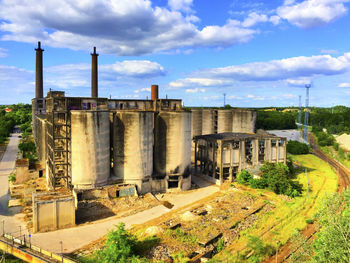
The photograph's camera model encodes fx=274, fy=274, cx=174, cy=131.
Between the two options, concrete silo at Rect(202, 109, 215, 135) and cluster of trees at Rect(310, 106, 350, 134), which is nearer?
concrete silo at Rect(202, 109, 215, 135)

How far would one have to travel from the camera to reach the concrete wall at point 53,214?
32.7m

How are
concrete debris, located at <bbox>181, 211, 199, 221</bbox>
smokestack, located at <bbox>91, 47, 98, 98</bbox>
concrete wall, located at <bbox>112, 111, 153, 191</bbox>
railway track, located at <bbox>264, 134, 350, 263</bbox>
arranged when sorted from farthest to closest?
1. smokestack, located at <bbox>91, 47, 98, 98</bbox>
2. concrete wall, located at <bbox>112, 111, 153, 191</bbox>
3. concrete debris, located at <bbox>181, 211, 199, 221</bbox>
4. railway track, located at <bbox>264, 134, 350, 263</bbox>

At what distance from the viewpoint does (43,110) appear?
90500 mm

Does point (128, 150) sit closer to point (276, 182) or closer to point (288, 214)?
point (288, 214)

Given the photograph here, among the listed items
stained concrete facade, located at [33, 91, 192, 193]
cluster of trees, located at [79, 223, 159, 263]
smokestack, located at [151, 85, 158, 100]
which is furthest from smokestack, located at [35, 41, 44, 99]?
cluster of trees, located at [79, 223, 159, 263]

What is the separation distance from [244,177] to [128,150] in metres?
22.8

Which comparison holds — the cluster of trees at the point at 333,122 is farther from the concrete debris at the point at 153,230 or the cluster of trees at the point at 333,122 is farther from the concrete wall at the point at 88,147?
the concrete debris at the point at 153,230

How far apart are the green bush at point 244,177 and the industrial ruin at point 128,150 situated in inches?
74.4

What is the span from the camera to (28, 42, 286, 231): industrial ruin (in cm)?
4059

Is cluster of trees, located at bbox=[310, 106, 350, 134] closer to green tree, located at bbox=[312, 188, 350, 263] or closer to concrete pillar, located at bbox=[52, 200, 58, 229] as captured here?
green tree, located at bbox=[312, 188, 350, 263]

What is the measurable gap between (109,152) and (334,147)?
8846cm

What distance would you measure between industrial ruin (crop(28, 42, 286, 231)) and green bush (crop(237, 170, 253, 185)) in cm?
189

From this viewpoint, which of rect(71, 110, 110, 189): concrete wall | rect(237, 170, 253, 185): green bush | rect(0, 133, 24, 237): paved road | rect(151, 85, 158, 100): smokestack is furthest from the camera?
rect(151, 85, 158, 100): smokestack

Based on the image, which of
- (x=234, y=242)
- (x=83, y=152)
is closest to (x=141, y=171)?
(x=83, y=152)
